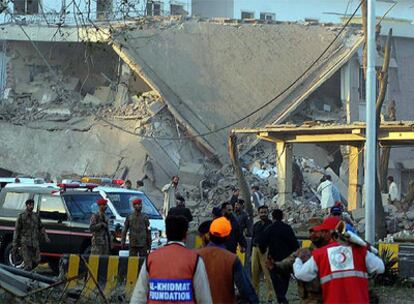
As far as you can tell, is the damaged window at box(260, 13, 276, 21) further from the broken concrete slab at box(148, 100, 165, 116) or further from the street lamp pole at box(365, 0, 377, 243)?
the street lamp pole at box(365, 0, 377, 243)

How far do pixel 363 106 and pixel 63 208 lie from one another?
1013 inches

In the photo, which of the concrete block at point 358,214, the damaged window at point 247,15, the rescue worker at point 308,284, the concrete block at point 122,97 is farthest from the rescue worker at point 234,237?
the damaged window at point 247,15

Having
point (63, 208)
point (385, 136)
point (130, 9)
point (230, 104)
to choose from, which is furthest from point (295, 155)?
point (130, 9)

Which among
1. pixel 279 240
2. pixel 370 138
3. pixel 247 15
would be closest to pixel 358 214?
pixel 370 138

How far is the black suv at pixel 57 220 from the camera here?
19734mm

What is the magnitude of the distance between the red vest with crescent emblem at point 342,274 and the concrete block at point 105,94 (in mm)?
34502

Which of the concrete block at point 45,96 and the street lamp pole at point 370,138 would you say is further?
the concrete block at point 45,96

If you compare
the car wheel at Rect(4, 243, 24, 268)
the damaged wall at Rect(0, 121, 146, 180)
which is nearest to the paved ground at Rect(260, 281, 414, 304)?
the car wheel at Rect(4, 243, 24, 268)

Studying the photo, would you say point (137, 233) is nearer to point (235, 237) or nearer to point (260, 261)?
point (235, 237)

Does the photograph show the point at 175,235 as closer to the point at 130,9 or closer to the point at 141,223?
the point at 130,9

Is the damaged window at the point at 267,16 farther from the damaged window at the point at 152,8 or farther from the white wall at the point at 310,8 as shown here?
the damaged window at the point at 152,8

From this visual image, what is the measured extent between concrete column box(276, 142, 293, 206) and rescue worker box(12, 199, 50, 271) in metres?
14.2

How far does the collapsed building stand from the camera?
128 ft

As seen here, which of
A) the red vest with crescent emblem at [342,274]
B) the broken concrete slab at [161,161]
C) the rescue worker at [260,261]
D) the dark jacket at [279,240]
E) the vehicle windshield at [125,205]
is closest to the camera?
the red vest with crescent emblem at [342,274]
